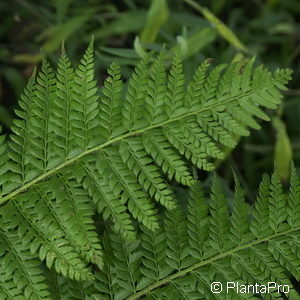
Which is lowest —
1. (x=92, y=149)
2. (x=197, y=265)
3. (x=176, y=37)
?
(x=197, y=265)

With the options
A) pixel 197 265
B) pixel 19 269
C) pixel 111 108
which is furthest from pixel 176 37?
pixel 19 269

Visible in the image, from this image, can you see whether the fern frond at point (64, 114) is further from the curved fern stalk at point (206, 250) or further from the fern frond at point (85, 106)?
the curved fern stalk at point (206, 250)

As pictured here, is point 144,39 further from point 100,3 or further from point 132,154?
point 132,154

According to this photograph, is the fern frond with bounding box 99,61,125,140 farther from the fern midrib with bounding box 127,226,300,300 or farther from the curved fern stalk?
the fern midrib with bounding box 127,226,300,300

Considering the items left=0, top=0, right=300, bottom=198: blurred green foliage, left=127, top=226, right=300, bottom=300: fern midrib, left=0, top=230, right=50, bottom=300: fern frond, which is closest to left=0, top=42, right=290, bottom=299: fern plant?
left=0, top=230, right=50, bottom=300: fern frond

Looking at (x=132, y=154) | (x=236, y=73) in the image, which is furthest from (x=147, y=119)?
(x=236, y=73)

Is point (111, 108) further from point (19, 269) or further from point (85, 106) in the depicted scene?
point (19, 269)
